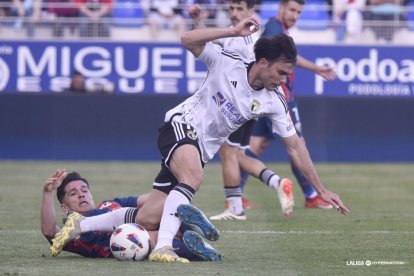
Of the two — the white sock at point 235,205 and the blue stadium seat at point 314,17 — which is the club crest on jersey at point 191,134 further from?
the blue stadium seat at point 314,17

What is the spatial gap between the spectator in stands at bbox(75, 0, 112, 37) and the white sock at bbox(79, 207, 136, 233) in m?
13.4

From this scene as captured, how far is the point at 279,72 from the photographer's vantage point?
29.4 feet

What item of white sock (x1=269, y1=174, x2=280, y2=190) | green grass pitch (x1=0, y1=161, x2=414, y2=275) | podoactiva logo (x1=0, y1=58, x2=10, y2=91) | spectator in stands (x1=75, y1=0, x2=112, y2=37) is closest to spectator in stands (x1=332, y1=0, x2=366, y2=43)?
green grass pitch (x1=0, y1=161, x2=414, y2=275)

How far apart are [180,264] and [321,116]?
528 inches

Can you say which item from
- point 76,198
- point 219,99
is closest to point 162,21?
point 76,198

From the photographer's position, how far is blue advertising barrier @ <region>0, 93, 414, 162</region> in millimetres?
21234

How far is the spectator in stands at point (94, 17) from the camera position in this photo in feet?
73.0

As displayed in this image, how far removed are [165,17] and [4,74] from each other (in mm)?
3596

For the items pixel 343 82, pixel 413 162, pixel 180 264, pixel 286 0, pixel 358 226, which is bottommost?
pixel 413 162

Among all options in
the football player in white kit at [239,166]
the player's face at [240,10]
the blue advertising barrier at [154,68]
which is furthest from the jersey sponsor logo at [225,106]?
the blue advertising barrier at [154,68]

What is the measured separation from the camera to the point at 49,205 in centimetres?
900

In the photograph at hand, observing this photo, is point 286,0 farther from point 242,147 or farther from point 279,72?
point 279,72

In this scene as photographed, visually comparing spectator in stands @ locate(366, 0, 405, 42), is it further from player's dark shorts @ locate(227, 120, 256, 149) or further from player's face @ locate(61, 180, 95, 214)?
player's face @ locate(61, 180, 95, 214)

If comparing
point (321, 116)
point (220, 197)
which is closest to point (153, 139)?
point (321, 116)
